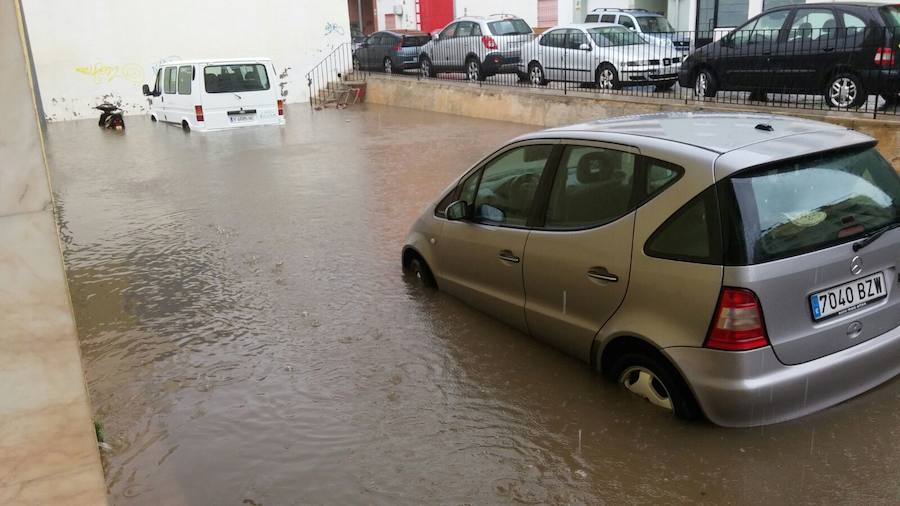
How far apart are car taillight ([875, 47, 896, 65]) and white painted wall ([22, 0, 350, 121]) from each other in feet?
60.1

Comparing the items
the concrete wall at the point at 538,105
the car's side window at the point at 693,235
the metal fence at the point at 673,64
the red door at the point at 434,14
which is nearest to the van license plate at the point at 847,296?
the car's side window at the point at 693,235

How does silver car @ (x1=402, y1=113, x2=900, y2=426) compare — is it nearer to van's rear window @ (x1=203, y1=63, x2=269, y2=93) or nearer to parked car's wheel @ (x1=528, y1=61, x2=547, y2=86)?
van's rear window @ (x1=203, y1=63, x2=269, y2=93)

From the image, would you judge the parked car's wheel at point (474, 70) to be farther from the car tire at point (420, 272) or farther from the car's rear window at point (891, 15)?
the car tire at point (420, 272)

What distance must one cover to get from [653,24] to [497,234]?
58.8 feet

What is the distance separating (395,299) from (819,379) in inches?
131

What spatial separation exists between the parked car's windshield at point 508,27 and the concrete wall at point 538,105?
177cm

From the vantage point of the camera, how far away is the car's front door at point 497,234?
471 cm

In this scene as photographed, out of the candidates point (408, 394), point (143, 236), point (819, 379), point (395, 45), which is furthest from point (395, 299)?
point (395, 45)

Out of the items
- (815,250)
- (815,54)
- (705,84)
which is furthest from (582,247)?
(705,84)

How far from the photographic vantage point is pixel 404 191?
10305 mm

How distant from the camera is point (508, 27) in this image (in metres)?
19.9

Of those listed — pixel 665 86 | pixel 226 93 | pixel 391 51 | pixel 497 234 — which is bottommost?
pixel 497 234

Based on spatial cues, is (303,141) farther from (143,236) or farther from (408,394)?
(408,394)

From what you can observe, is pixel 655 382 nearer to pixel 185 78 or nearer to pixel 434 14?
pixel 185 78
